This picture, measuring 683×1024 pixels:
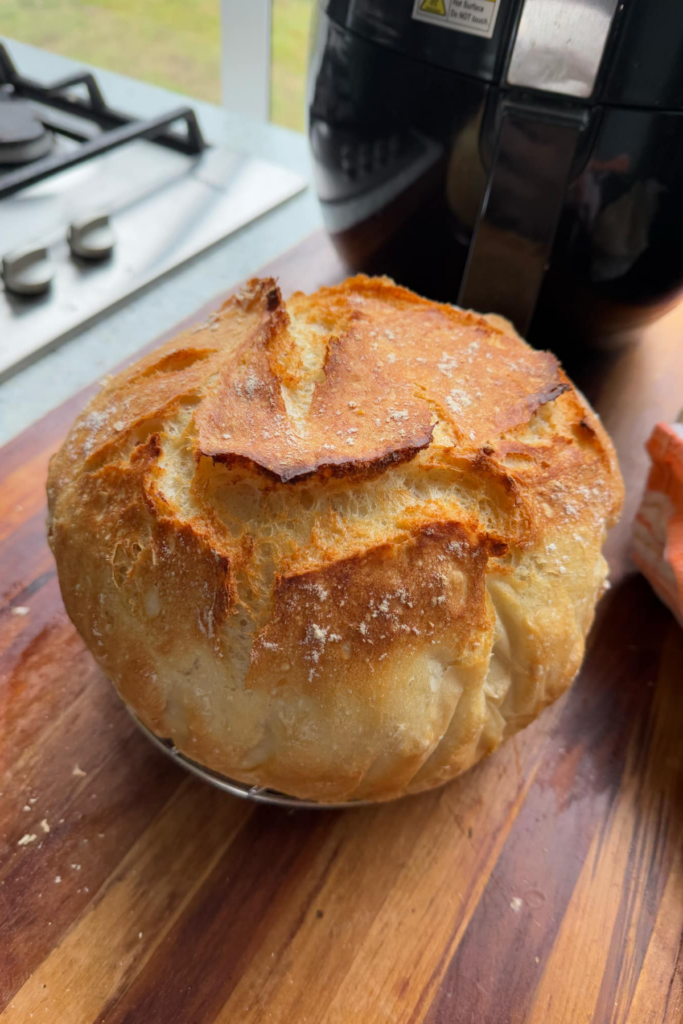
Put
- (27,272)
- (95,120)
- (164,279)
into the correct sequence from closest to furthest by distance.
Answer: (27,272)
(164,279)
(95,120)

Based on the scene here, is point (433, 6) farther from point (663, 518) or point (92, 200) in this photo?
point (92, 200)

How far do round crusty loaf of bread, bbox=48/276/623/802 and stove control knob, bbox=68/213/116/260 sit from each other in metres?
0.60

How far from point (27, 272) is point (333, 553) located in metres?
0.86

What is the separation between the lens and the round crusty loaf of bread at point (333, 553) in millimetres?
649

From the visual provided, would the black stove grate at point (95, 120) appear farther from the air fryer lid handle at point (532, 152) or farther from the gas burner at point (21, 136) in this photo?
the air fryer lid handle at point (532, 152)

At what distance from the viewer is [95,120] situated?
1614mm

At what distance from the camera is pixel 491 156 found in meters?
Result: 0.94

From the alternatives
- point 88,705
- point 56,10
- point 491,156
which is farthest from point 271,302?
point 56,10

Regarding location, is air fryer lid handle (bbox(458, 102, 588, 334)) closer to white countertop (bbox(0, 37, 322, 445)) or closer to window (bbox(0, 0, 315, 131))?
white countertop (bbox(0, 37, 322, 445))

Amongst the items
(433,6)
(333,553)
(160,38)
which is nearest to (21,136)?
(433,6)

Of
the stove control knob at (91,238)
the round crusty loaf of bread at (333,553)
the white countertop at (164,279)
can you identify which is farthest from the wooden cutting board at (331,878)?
the stove control knob at (91,238)

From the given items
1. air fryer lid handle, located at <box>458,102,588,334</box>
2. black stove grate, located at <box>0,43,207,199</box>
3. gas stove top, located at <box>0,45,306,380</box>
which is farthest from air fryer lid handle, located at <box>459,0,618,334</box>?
black stove grate, located at <box>0,43,207,199</box>

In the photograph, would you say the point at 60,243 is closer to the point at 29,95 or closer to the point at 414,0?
the point at 29,95

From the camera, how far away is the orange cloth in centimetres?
92
